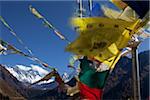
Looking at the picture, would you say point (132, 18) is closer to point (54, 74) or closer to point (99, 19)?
point (99, 19)

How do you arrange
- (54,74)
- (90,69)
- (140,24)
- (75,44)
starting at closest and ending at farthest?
(75,44)
(140,24)
(90,69)
(54,74)

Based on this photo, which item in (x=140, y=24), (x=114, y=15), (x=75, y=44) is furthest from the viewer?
(x=114, y=15)

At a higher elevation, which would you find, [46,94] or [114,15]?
[46,94]

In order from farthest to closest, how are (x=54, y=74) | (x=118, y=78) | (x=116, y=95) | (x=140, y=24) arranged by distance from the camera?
(x=118, y=78), (x=116, y=95), (x=54, y=74), (x=140, y=24)

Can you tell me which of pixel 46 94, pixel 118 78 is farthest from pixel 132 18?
pixel 118 78

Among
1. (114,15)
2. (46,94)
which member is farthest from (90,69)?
(46,94)

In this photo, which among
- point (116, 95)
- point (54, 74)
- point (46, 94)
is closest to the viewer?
point (54, 74)

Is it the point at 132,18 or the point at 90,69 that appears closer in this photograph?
the point at 132,18

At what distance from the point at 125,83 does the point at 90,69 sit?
146 m

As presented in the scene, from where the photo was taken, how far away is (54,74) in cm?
1149

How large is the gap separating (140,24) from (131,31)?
0.19 m

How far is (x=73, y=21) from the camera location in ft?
23.9

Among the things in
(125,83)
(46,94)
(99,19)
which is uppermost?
(125,83)

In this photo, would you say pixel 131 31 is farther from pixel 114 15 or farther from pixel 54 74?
pixel 54 74
